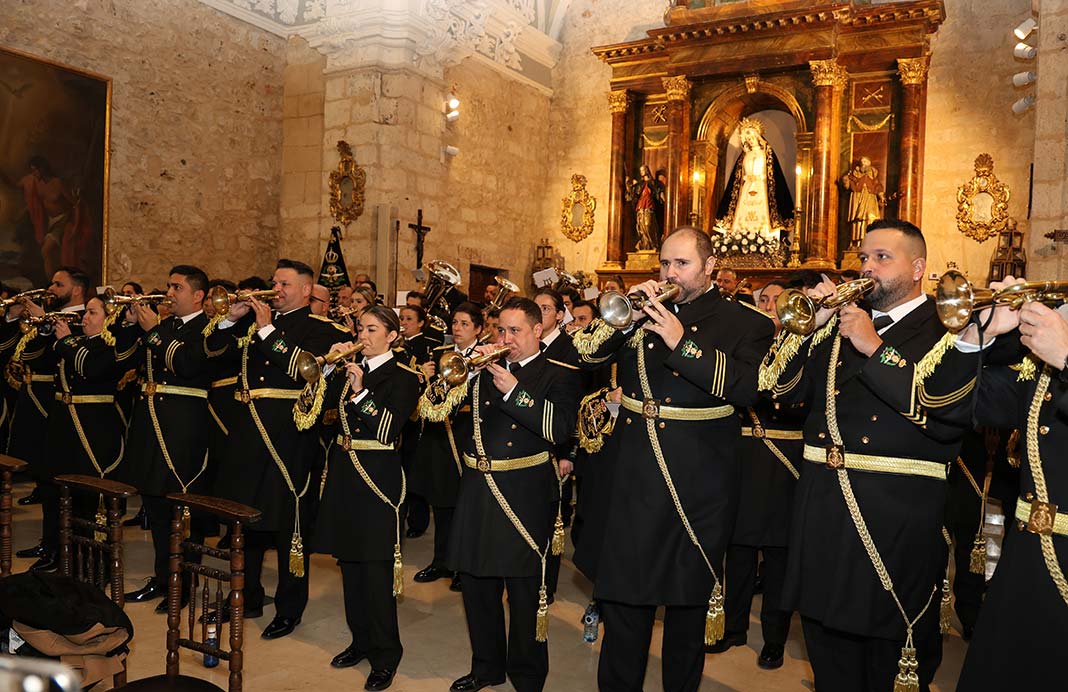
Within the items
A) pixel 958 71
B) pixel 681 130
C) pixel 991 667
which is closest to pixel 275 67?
pixel 681 130

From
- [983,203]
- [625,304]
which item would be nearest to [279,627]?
[625,304]

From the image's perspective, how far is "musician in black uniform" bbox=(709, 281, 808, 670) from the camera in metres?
4.83

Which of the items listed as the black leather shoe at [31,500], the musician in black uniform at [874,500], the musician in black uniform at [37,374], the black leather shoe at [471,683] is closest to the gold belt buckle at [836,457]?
the musician in black uniform at [874,500]

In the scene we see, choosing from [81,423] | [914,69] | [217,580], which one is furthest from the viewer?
[914,69]

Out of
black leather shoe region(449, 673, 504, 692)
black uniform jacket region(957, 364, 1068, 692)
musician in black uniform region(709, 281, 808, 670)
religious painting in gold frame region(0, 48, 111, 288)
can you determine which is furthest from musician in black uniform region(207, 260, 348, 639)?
religious painting in gold frame region(0, 48, 111, 288)

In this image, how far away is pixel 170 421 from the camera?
5641mm

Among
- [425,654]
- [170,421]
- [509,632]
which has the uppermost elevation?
[170,421]

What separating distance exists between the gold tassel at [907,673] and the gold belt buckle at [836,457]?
689 mm

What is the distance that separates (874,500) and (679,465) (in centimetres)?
79

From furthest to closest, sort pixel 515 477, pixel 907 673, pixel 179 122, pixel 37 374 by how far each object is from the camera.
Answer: pixel 179 122 → pixel 37 374 → pixel 515 477 → pixel 907 673

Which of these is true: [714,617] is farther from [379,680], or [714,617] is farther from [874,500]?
[379,680]

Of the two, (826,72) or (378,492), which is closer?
(378,492)

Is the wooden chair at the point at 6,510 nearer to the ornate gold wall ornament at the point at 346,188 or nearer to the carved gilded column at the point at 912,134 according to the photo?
the ornate gold wall ornament at the point at 346,188

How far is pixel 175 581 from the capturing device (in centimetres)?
338
